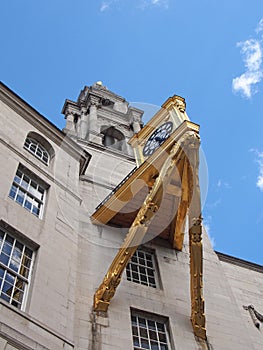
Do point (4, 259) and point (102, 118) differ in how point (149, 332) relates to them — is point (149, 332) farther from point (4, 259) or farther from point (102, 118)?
point (102, 118)

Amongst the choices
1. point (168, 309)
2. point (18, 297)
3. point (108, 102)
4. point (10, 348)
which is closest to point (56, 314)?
point (18, 297)

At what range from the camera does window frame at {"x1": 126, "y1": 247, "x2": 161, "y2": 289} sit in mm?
16219

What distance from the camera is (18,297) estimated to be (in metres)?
11.3

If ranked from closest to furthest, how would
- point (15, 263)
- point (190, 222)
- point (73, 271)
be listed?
point (15, 263)
point (73, 271)
point (190, 222)

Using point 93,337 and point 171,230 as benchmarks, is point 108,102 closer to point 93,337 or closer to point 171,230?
point 171,230

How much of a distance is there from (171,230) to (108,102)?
22184 mm

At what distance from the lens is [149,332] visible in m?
14.2

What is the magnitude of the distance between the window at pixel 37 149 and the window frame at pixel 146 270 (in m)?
4.75

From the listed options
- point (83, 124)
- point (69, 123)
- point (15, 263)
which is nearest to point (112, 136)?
point (83, 124)

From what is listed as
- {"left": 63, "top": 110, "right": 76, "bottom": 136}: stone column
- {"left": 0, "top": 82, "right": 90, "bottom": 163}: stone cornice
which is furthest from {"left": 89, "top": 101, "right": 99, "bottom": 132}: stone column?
{"left": 0, "top": 82, "right": 90, "bottom": 163}: stone cornice

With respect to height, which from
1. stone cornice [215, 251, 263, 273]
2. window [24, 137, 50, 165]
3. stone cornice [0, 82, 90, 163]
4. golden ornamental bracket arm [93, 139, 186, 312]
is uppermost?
stone cornice [0, 82, 90, 163]

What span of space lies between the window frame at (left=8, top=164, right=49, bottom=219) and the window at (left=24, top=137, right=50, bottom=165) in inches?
65.4

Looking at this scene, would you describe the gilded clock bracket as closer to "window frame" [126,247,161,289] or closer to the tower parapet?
"window frame" [126,247,161,289]

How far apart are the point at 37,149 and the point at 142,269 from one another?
5.87 m
